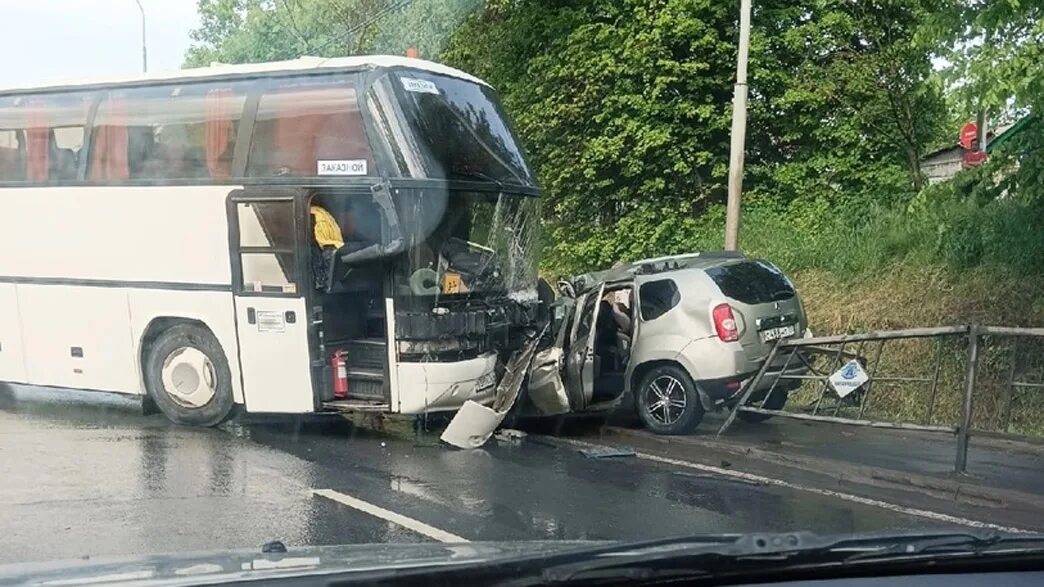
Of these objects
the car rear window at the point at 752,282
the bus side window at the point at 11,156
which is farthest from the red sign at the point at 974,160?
the bus side window at the point at 11,156

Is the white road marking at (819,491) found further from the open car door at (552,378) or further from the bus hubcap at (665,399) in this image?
the bus hubcap at (665,399)

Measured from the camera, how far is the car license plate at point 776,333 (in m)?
10.3

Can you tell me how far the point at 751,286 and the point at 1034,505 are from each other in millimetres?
3683

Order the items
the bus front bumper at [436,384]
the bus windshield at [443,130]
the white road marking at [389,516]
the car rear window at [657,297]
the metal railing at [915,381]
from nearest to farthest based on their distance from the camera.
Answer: the white road marking at [389,516], the metal railing at [915,381], the bus windshield at [443,130], the bus front bumper at [436,384], the car rear window at [657,297]

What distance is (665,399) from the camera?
10430mm

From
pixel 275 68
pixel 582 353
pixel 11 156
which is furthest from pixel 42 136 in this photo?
pixel 582 353

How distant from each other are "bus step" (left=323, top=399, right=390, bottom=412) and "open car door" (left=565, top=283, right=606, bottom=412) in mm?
1742

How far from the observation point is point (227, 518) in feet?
22.8

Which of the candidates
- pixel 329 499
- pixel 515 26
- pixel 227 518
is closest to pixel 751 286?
pixel 329 499

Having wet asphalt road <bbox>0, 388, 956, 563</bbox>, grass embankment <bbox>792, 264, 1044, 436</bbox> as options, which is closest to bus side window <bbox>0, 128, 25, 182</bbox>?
wet asphalt road <bbox>0, 388, 956, 563</bbox>

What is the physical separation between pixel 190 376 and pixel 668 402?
4.58m

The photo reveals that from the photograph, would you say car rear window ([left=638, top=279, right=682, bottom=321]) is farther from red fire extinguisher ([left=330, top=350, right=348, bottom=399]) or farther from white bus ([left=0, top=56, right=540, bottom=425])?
red fire extinguisher ([left=330, top=350, right=348, bottom=399])

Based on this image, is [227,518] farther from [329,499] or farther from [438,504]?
[438,504]

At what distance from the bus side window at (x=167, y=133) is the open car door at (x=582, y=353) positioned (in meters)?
3.54
